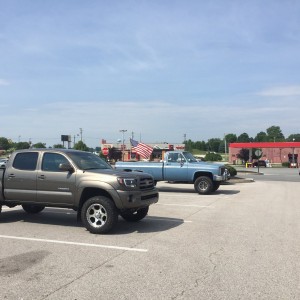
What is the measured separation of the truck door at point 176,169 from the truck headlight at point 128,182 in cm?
987

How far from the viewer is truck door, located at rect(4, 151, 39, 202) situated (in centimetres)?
922

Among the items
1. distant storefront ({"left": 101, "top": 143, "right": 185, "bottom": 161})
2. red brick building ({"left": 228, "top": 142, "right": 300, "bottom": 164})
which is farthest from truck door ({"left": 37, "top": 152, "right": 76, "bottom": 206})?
red brick building ({"left": 228, "top": 142, "right": 300, "bottom": 164})

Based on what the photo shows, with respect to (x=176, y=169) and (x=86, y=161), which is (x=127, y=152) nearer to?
(x=176, y=169)

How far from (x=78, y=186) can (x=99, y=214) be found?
775 mm

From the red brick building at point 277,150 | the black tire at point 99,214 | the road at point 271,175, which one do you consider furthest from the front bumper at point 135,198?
the red brick building at point 277,150

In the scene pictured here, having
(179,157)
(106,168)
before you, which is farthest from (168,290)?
(179,157)

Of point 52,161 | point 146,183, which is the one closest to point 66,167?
point 52,161

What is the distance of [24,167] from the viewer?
9.48 m

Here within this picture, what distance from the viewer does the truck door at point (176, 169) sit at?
60.1ft

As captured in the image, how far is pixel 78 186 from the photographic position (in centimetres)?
862

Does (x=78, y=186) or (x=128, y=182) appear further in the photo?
(x=78, y=186)

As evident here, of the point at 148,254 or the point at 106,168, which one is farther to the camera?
the point at 106,168

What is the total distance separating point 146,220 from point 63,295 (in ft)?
18.2

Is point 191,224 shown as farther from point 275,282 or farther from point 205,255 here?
point 275,282
